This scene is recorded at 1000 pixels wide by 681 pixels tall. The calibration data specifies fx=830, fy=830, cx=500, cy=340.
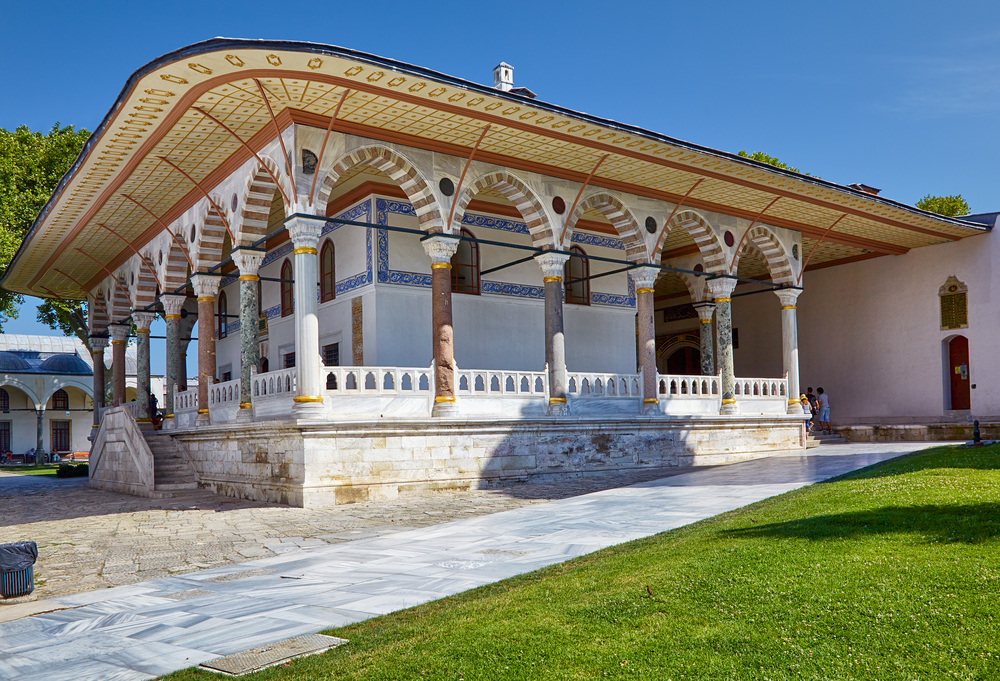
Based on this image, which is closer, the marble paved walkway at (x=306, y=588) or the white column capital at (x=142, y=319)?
the marble paved walkway at (x=306, y=588)

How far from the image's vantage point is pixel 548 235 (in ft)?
37.4

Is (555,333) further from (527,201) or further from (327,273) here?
(327,273)

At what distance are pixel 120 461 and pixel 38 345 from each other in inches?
1192

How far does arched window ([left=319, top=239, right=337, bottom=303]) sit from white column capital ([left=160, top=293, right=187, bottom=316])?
224 cm

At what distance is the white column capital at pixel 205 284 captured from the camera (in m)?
→ 11.9

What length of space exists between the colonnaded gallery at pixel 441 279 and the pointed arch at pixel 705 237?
55 mm

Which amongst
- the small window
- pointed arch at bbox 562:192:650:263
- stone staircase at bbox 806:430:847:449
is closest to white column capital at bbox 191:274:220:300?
the small window

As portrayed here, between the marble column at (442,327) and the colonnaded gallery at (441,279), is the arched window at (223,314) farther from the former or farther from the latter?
the marble column at (442,327)

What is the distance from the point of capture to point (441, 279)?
10.3m

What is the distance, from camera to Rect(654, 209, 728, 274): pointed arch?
13305mm

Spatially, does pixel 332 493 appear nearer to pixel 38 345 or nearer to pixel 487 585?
pixel 487 585

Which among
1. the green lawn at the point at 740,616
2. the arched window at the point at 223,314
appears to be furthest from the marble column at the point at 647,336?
the arched window at the point at 223,314

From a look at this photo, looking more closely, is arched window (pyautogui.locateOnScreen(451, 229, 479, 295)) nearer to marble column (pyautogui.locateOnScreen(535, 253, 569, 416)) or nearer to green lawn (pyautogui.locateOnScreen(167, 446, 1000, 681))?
marble column (pyautogui.locateOnScreen(535, 253, 569, 416))

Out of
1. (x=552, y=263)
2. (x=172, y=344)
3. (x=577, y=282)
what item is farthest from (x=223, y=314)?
(x=552, y=263)
